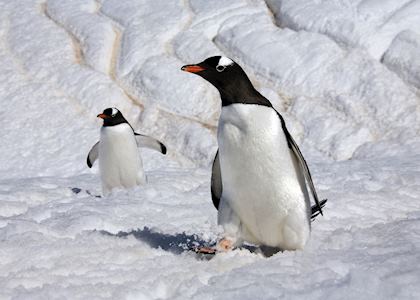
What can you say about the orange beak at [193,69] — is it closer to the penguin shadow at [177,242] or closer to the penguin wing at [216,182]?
the penguin wing at [216,182]

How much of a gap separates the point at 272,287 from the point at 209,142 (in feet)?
61.7

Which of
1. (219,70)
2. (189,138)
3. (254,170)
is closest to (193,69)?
(219,70)

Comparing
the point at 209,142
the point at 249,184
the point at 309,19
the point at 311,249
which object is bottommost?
the point at 209,142

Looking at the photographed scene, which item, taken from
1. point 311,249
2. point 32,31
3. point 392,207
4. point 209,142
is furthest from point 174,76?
point 311,249

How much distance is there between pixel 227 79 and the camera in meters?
4.41

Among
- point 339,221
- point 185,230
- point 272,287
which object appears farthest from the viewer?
point 339,221

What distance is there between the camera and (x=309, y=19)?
27016 millimetres

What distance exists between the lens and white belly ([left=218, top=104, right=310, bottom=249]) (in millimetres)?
4410

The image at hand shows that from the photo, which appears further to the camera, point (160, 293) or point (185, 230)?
point (185, 230)

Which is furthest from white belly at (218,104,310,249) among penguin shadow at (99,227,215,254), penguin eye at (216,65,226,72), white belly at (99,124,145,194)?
white belly at (99,124,145,194)

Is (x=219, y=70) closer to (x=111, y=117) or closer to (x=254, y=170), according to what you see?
(x=254, y=170)

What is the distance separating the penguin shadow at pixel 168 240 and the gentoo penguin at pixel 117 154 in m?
4.65

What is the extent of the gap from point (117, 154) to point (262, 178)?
5.96m

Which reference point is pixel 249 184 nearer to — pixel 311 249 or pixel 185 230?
pixel 311 249
